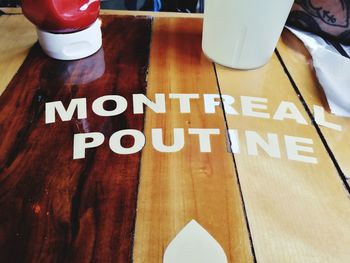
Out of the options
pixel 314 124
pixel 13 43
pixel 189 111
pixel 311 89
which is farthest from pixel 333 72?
pixel 13 43

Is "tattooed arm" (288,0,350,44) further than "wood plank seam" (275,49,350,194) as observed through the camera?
Yes

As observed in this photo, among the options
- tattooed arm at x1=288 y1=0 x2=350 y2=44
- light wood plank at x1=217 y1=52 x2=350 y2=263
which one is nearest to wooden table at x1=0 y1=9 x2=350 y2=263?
light wood plank at x1=217 y1=52 x2=350 y2=263

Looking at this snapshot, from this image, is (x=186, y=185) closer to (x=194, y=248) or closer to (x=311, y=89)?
(x=194, y=248)

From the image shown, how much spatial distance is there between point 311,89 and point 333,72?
67 millimetres

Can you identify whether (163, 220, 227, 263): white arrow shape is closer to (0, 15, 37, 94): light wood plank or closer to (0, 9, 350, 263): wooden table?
(0, 9, 350, 263): wooden table

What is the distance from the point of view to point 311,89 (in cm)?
70

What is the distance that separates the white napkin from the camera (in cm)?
65

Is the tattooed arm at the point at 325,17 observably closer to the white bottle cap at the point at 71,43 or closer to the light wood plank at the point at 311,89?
the light wood plank at the point at 311,89

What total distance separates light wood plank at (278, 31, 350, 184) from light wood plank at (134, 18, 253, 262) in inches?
7.9

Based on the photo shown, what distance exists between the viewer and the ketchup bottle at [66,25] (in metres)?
0.63

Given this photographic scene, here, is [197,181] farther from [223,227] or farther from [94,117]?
[94,117]

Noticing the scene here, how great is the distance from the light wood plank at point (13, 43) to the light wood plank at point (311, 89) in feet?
Result: 2.11

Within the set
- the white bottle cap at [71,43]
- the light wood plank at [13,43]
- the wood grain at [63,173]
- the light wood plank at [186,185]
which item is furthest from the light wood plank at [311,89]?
the light wood plank at [13,43]

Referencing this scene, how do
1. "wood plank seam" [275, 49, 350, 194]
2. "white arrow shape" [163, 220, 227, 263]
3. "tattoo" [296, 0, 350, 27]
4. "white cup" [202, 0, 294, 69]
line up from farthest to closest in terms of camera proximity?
"tattoo" [296, 0, 350, 27] → "white cup" [202, 0, 294, 69] → "wood plank seam" [275, 49, 350, 194] → "white arrow shape" [163, 220, 227, 263]
